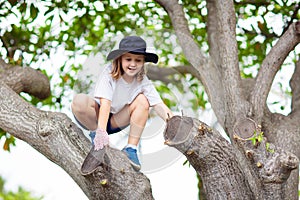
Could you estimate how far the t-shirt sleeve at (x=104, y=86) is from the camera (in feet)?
10.3

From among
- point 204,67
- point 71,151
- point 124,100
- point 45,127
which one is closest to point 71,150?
point 71,151

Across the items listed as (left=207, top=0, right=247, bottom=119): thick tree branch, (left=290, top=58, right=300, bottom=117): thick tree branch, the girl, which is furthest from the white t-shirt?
(left=290, top=58, right=300, bottom=117): thick tree branch

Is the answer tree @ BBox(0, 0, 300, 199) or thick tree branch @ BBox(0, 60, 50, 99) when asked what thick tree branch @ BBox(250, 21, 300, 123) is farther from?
thick tree branch @ BBox(0, 60, 50, 99)

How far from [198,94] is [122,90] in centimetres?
109

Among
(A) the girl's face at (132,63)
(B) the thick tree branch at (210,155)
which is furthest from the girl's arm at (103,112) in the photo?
(B) the thick tree branch at (210,155)

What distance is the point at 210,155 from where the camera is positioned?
313 centimetres

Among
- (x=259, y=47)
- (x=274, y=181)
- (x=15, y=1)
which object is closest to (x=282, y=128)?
(x=274, y=181)

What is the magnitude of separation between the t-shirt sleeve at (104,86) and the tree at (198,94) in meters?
0.15

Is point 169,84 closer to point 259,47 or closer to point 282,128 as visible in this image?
point 282,128

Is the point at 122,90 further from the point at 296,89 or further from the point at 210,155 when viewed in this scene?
the point at 296,89

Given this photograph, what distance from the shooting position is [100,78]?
3.14 meters

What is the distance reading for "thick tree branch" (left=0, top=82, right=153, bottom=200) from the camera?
306cm

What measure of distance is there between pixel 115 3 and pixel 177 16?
1259 millimetres

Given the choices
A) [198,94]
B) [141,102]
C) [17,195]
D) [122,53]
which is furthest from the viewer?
[17,195]
